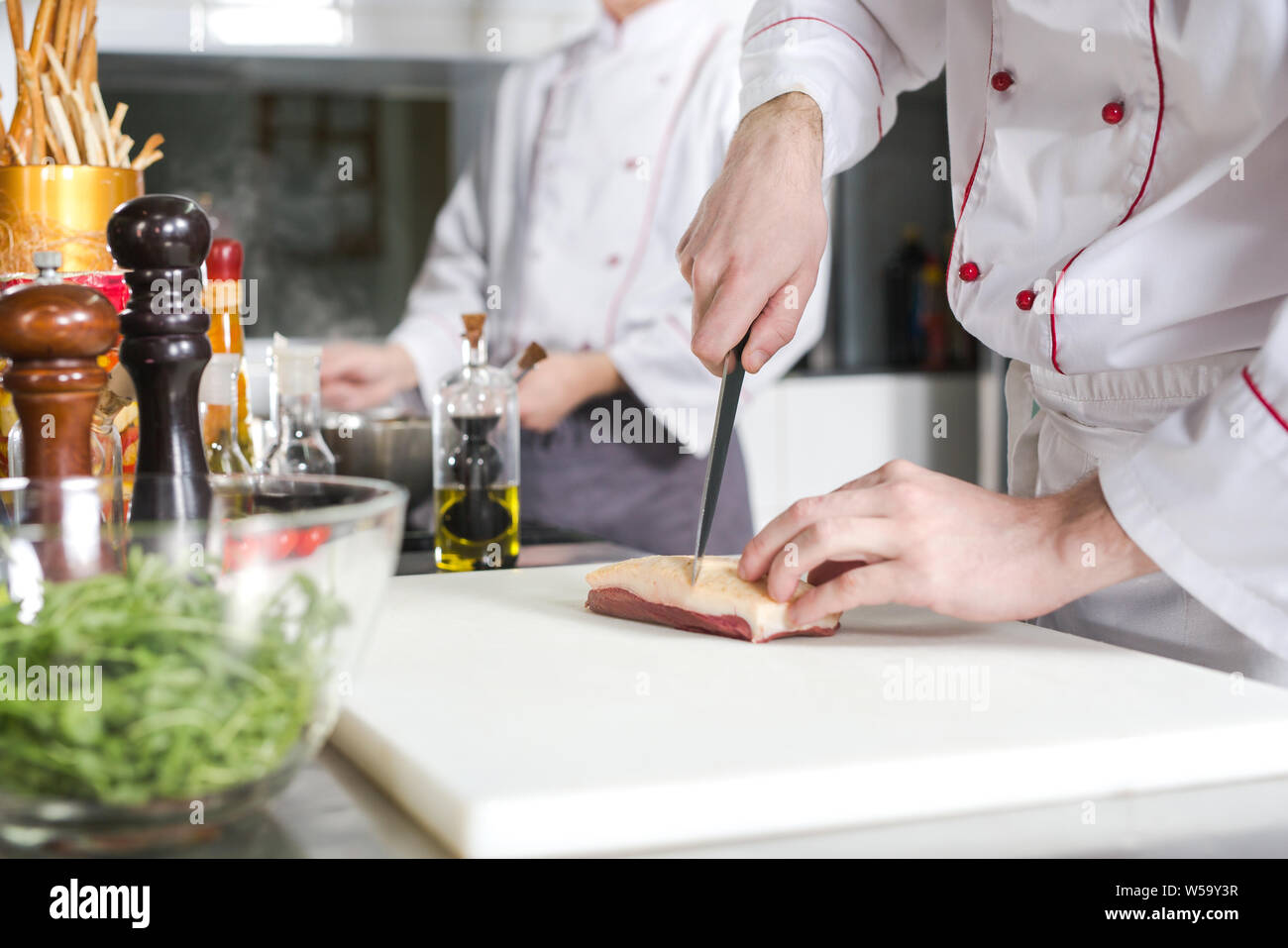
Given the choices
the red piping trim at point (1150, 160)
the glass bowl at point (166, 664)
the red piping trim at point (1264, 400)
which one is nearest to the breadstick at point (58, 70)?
the glass bowl at point (166, 664)

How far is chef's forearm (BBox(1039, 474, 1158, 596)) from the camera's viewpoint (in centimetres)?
76

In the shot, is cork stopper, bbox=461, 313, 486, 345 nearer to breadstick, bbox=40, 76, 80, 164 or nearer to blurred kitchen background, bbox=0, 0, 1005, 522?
breadstick, bbox=40, 76, 80, 164

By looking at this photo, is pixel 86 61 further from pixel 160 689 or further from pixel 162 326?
pixel 160 689

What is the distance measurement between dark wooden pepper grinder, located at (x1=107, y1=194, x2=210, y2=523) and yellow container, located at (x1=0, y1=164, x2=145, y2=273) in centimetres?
30

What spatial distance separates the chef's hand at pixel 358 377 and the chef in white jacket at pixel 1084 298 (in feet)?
A: 3.05

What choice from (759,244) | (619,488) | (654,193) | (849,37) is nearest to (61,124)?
(759,244)

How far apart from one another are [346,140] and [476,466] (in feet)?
6.77

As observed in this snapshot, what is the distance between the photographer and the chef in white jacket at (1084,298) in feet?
2.45

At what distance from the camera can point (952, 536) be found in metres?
0.78

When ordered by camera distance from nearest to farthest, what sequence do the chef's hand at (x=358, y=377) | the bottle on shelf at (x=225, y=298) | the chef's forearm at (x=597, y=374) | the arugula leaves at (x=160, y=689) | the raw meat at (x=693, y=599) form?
the arugula leaves at (x=160, y=689) < the raw meat at (x=693, y=599) < the bottle on shelf at (x=225, y=298) < the chef's hand at (x=358, y=377) < the chef's forearm at (x=597, y=374)

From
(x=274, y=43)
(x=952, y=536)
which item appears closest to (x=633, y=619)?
(x=952, y=536)

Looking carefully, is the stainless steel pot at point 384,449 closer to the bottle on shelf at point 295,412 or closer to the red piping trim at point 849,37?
the bottle on shelf at point 295,412
